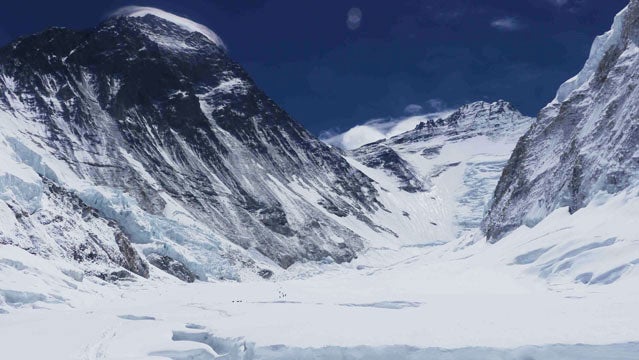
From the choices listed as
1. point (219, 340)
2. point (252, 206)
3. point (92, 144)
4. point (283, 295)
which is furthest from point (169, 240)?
point (219, 340)

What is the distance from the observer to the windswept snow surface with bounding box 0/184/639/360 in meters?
23.3

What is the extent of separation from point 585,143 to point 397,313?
43358mm

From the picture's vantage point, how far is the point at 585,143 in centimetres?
6625

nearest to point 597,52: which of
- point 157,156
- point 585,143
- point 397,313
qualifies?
point 585,143

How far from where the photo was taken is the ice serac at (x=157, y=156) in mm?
114188

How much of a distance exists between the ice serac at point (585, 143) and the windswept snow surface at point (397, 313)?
302cm

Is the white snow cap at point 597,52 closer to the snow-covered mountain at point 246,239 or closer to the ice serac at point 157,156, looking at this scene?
the snow-covered mountain at point 246,239

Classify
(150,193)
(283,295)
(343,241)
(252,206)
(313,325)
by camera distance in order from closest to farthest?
(313,325)
(283,295)
(150,193)
(252,206)
(343,241)

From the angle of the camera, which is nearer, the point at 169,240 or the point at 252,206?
the point at 169,240

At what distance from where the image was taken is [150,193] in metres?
131

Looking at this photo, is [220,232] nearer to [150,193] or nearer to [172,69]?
[150,193]

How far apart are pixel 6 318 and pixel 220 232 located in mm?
97175

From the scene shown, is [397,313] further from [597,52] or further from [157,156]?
[157,156]

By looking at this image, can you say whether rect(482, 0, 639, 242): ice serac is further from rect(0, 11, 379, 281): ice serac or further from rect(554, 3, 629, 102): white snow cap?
rect(0, 11, 379, 281): ice serac
